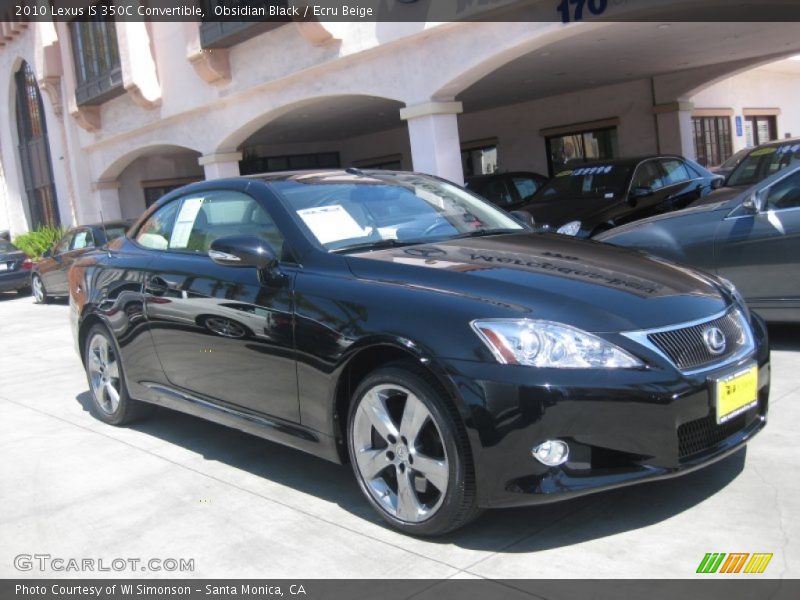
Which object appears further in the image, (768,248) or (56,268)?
(56,268)

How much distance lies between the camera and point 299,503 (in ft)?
13.8

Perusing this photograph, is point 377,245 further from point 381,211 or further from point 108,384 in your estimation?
point 108,384

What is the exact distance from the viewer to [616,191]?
11.1m

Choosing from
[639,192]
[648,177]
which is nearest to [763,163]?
[639,192]

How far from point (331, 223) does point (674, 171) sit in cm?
877

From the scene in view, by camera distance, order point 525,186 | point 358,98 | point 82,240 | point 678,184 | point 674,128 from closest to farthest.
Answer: point 678,184 < point 525,186 < point 82,240 < point 358,98 < point 674,128

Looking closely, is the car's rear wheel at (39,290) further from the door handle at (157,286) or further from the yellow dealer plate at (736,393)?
the yellow dealer plate at (736,393)

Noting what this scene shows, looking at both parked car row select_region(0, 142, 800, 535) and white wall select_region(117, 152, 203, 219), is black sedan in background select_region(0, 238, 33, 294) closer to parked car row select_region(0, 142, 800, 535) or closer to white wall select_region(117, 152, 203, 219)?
white wall select_region(117, 152, 203, 219)

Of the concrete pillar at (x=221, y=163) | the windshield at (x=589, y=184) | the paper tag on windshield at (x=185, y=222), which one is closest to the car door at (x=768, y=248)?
the paper tag on windshield at (x=185, y=222)

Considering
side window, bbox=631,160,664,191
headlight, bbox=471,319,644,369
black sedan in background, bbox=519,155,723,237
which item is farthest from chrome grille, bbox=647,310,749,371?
side window, bbox=631,160,664,191

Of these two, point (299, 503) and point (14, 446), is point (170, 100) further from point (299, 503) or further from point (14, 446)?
point (299, 503)

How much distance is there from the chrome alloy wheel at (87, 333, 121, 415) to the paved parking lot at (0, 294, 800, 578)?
279 millimetres

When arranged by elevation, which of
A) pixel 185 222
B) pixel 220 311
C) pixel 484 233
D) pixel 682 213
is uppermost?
pixel 185 222

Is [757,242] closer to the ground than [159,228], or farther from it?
closer to the ground
